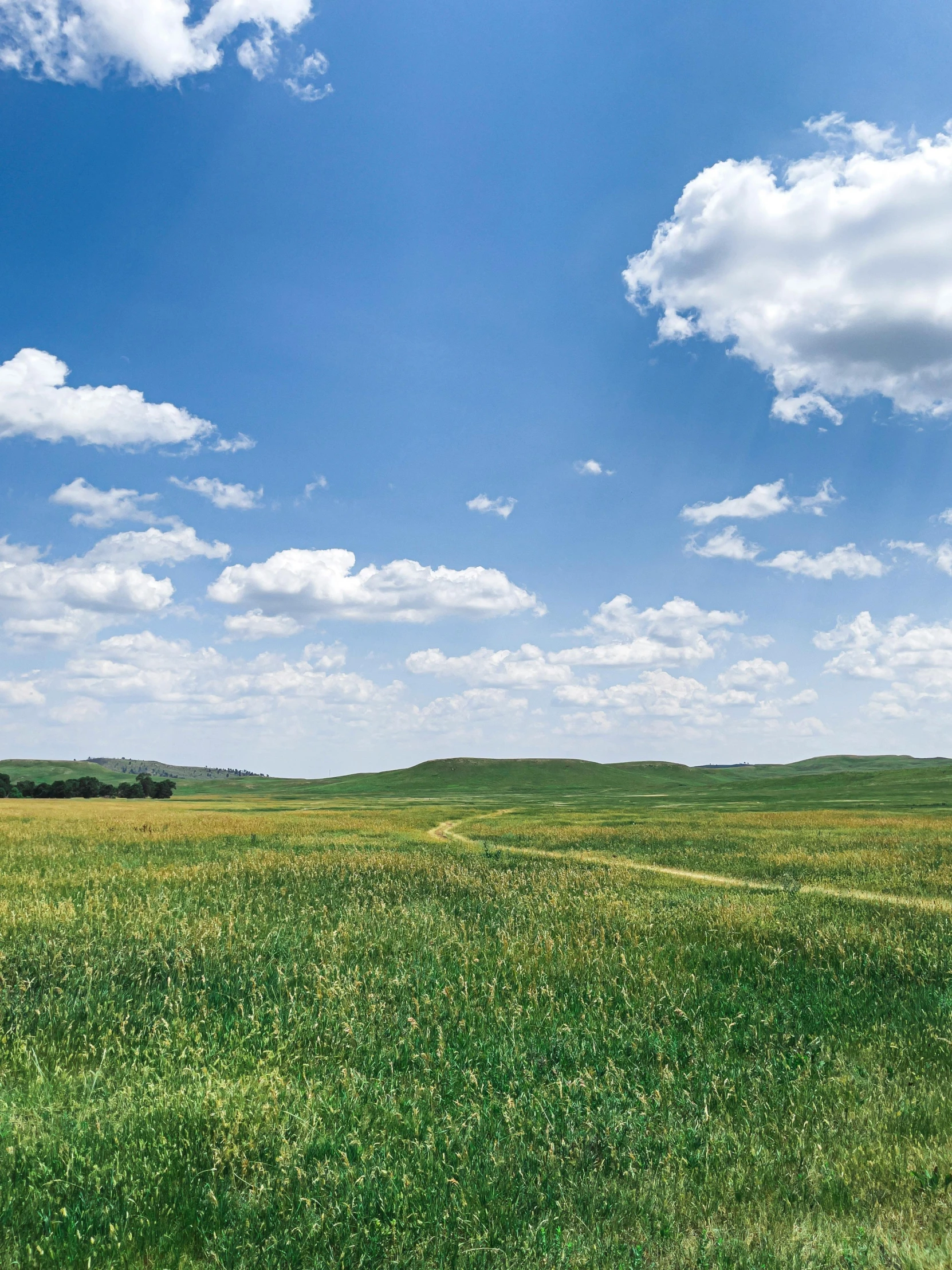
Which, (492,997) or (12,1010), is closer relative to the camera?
(12,1010)

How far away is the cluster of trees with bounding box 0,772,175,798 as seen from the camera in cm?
14600

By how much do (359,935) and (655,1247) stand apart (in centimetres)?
783

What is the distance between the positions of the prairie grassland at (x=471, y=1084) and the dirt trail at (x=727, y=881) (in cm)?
249

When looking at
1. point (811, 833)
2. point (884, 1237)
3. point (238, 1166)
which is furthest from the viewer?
point (811, 833)

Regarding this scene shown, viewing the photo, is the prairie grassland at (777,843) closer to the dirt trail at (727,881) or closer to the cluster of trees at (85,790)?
the dirt trail at (727,881)

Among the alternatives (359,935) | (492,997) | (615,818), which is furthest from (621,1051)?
(615,818)

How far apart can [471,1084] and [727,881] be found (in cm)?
1687

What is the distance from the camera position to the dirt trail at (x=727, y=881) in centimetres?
1620

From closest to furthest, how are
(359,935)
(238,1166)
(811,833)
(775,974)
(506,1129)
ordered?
(238,1166)
(506,1129)
(775,974)
(359,935)
(811,833)

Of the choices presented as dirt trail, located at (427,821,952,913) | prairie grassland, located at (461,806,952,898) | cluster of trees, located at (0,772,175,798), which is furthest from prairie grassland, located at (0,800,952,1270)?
cluster of trees, located at (0,772,175,798)

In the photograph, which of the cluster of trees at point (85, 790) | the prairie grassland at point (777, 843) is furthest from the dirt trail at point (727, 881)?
the cluster of trees at point (85, 790)

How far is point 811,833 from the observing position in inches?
1462

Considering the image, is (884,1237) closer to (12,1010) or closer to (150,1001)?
(150,1001)

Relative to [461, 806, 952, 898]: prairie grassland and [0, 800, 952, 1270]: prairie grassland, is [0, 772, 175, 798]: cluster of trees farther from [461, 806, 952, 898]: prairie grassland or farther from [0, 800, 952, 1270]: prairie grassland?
[0, 800, 952, 1270]: prairie grassland
